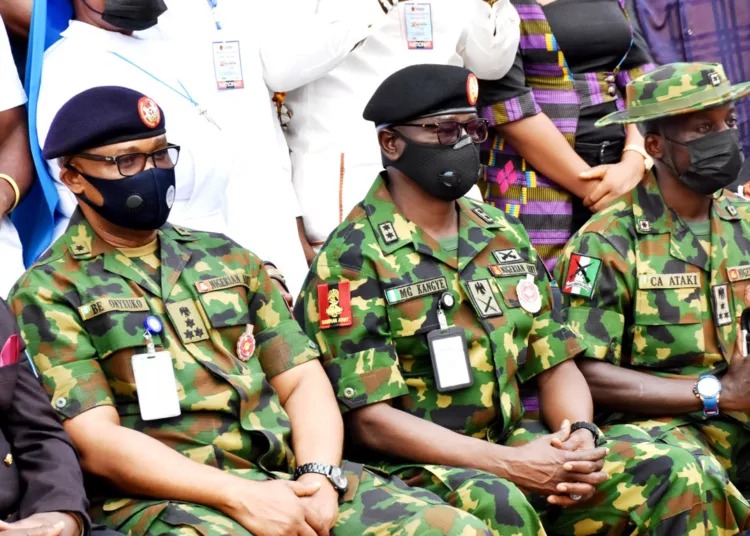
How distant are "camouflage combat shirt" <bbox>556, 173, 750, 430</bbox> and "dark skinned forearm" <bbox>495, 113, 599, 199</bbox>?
723mm

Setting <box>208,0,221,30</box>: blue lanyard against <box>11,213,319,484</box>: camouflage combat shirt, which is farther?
<box>208,0,221,30</box>: blue lanyard

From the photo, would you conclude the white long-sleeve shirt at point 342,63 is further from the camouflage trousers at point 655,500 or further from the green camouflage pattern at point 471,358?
the camouflage trousers at point 655,500

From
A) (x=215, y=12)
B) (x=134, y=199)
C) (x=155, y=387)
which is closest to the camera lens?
(x=155, y=387)

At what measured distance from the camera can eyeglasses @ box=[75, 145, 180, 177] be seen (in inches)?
141

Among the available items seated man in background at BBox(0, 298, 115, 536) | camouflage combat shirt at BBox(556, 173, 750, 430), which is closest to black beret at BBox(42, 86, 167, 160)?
seated man in background at BBox(0, 298, 115, 536)

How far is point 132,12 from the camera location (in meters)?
4.32

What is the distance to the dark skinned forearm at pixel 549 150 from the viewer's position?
5332 millimetres

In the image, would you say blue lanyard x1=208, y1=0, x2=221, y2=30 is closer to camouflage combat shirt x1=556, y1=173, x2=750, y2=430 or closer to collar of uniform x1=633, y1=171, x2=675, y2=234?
camouflage combat shirt x1=556, y1=173, x2=750, y2=430

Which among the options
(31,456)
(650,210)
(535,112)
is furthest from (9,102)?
(650,210)

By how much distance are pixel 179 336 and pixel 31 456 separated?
2.05ft

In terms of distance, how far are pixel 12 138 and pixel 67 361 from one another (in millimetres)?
1158

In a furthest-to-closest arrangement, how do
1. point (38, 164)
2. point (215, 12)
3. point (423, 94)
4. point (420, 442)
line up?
point (215, 12) → point (38, 164) → point (423, 94) → point (420, 442)

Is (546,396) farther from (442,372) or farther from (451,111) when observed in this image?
(451,111)

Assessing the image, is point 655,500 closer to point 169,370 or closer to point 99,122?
point 169,370
